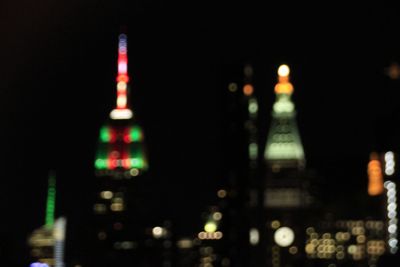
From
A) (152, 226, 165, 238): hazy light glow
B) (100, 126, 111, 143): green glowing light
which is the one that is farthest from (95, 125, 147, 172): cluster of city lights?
(152, 226, 165, 238): hazy light glow

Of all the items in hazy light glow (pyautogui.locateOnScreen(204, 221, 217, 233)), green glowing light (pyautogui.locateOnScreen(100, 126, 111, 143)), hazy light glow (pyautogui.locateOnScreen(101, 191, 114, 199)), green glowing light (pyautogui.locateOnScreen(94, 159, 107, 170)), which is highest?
green glowing light (pyautogui.locateOnScreen(100, 126, 111, 143))

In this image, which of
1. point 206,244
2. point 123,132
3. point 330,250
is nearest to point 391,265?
point 206,244

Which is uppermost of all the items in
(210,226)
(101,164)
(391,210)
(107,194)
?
(101,164)

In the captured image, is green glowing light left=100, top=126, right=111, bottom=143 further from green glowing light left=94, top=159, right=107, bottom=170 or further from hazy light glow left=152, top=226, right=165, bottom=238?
hazy light glow left=152, top=226, right=165, bottom=238

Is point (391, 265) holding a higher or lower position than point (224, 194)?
lower

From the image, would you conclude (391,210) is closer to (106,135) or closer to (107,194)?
(107,194)

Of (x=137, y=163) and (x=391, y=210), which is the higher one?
(x=137, y=163)

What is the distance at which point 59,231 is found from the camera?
1099 inches

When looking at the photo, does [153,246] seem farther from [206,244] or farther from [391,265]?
[391,265]

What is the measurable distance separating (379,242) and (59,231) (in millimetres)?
30401

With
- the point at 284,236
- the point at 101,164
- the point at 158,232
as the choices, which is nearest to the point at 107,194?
the point at 101,164

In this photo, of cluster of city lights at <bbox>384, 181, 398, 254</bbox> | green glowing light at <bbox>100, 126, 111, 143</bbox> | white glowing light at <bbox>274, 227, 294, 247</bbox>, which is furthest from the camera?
green glowing light at <bbox>100, 126, 111, 143</bbox>

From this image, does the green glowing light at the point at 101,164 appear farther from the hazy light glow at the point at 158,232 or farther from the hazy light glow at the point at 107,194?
the hazy light glow at the point at 158,232

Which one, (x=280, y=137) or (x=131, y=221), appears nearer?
(x=131, y=221)
